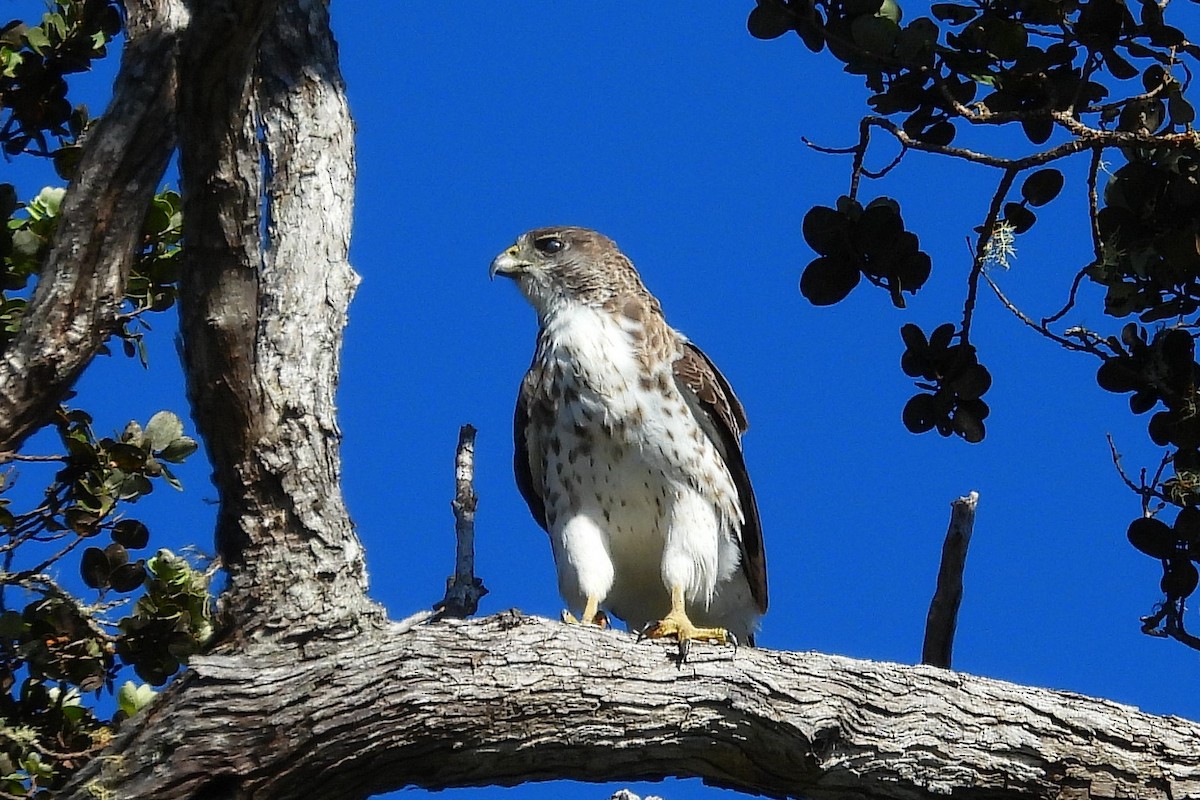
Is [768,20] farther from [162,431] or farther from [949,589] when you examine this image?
[162,431]

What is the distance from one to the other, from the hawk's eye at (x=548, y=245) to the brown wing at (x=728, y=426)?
2.19 feet

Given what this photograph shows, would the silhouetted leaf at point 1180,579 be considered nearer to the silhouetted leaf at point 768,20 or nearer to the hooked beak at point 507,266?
the silhouetted leaf at point 768,20

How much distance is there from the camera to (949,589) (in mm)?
3955

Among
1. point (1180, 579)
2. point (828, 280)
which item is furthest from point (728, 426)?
point (1180, 579)

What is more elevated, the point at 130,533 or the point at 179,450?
the point at 179,450

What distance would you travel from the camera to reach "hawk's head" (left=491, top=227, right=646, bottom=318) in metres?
5.46

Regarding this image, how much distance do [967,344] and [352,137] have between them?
5.62ft

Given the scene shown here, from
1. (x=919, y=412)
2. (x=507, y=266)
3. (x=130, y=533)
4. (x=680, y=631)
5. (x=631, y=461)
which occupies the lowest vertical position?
(x=130, y=533)

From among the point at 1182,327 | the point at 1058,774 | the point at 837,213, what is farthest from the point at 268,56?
the point at 1058,774

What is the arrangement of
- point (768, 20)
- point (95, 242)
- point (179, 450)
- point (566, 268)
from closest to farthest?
point (95, 242)
point (768, 20)
point (179, 450)
point (566, 268)

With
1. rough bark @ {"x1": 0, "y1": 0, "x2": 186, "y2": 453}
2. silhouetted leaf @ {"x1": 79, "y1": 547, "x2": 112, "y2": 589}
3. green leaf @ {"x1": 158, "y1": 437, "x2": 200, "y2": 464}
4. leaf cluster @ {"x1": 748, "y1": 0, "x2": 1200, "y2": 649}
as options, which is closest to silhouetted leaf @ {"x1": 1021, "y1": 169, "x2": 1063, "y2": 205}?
leaf cluster @ {"x1": 748, "y1": 0, "x2": 1200, "y2": 649}

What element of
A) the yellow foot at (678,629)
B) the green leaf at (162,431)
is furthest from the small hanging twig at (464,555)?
the green leaf at (162,431)

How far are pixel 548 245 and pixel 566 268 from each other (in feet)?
0.50

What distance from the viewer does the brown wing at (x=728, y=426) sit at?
17.0ft
